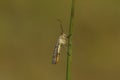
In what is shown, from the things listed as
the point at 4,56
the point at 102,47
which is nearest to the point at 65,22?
the point at 102,47

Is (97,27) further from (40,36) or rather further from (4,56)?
(4,56)

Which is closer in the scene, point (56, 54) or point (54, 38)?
point (56, 54)

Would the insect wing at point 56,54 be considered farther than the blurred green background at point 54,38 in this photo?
No

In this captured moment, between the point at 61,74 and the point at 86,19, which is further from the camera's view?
the point at 86,19

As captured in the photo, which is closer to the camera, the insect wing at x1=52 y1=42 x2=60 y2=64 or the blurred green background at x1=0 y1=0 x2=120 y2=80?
the insect wing at x1=52 y1=42 x2=60 y2=64

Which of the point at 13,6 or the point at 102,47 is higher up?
the point at 13,6

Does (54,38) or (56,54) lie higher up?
(54,38)

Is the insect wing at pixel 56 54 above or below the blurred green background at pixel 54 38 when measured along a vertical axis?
below

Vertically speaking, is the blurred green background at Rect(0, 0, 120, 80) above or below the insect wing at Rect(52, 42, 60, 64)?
above
